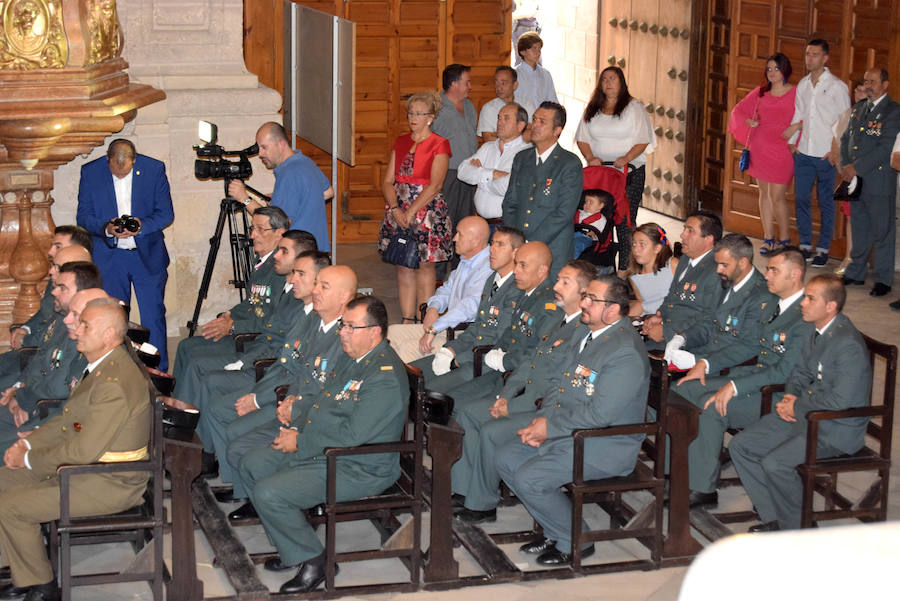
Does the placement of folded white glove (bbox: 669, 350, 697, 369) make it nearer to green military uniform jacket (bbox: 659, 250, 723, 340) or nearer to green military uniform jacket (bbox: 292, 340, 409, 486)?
green military uniform jacket (bbox: 659, 250, 723, 340)

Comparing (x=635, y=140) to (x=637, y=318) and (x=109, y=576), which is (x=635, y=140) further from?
(x=109, y=576)

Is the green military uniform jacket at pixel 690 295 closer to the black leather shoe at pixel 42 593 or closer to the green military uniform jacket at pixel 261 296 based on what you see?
the green military uniform jacket at pixel 261 296

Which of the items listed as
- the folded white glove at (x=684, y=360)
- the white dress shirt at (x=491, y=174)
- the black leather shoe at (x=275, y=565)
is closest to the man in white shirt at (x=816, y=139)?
the white dress shirt at (x=491, y=174)

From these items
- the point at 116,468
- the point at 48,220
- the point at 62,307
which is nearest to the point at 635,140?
the point at 48,220

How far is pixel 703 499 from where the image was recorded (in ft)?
17.1

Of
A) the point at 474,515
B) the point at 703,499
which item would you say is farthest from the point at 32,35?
the point at 703,499

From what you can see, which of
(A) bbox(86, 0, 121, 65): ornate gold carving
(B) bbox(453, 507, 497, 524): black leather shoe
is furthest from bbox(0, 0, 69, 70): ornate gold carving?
(B) bbox(453, 507, 497, 524): black leather shoe

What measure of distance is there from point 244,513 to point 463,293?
1.70m

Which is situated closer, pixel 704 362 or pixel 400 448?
pixel 400 448

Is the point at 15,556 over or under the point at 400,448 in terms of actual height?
under

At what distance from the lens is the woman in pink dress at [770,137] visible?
31.1ft

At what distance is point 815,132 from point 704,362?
453 centimetres

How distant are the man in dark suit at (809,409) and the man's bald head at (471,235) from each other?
1.80m

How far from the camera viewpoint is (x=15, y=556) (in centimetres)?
417
